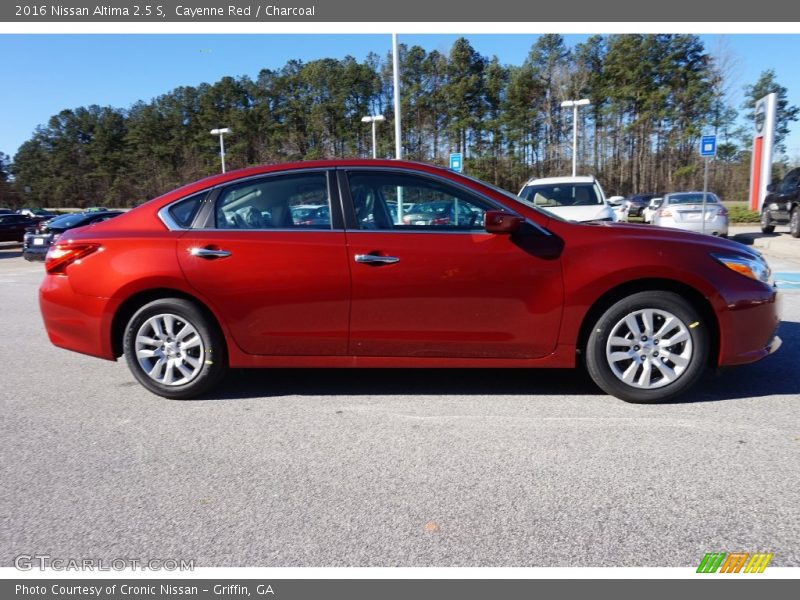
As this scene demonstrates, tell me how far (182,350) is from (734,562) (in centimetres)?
362

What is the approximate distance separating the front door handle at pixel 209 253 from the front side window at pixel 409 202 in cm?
97

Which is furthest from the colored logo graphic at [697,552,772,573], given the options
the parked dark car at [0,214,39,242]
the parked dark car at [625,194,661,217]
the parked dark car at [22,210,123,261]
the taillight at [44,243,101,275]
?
the parked dark car at [625,194,661,217]

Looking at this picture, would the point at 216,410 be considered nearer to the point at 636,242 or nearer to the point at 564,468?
the point at 564,468

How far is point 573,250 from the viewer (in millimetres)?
4055

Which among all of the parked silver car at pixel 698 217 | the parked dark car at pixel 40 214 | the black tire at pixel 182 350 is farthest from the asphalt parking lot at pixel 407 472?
the parked dark car at pixel 40 214

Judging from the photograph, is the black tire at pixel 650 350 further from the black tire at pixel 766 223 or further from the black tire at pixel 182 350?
the black tire at pixel 766 223

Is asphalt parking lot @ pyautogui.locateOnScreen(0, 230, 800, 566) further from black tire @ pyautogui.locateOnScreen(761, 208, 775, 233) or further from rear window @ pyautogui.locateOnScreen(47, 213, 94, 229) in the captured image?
black tire @ pyautogui.locateOnScreen(761, 208, 775, 233)

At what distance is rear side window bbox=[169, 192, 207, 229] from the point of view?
4410mm

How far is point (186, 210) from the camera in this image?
4.45m

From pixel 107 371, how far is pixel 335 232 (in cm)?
275

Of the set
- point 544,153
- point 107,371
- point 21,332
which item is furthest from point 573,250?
point 544,153

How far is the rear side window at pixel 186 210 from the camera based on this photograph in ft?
14.5

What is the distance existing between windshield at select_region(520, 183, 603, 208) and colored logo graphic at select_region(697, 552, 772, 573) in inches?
376

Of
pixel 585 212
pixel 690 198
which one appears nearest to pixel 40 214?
pixel 690 198
